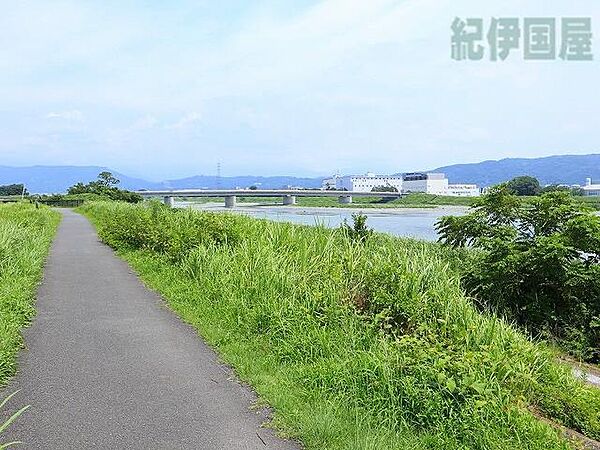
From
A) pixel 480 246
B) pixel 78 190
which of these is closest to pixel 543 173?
pixel 78 190

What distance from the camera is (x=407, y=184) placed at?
330 ft

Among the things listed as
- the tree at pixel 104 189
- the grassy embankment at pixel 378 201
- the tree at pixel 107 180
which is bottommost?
the grassy embankment at pixel 378 201

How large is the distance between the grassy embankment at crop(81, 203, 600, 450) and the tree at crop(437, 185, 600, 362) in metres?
1.76

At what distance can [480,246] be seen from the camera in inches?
364

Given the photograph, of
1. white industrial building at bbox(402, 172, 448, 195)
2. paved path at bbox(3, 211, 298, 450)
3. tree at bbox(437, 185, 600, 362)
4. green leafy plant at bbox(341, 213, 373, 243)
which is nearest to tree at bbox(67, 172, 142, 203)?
white industrial building at bbox(402, 172, 448, 195)

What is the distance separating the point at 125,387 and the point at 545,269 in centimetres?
618

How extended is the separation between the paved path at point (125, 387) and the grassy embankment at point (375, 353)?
0.99ft

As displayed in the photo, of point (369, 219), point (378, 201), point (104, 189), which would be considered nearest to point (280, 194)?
point (378, 201)

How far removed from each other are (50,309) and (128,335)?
2132 millimetres

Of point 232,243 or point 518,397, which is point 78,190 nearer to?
point 232,243

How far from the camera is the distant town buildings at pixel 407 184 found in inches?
3376

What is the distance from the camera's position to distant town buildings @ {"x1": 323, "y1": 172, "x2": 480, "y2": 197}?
85.8m

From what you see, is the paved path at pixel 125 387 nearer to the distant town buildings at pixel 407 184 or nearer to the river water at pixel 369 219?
the river water at pixel 369 219

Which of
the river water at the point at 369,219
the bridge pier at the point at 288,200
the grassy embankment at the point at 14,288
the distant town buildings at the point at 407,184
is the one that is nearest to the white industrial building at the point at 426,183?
the distant town buildings at the point at 407,184
